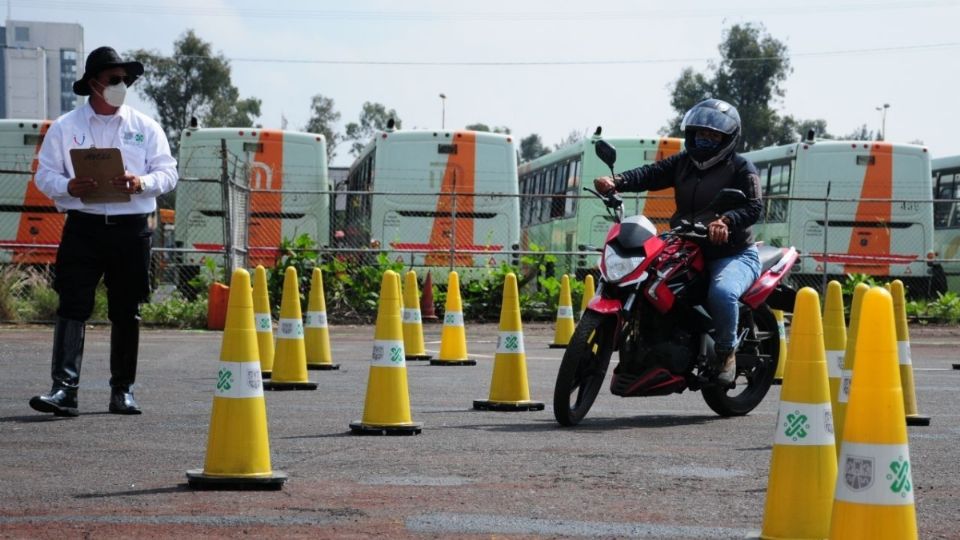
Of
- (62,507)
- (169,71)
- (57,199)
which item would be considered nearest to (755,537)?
(62,507)

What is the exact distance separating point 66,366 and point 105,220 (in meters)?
0.87

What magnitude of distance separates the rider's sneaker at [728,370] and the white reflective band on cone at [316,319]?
14.9 feet

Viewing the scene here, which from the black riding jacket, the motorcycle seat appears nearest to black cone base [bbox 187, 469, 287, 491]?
the black riding jacket

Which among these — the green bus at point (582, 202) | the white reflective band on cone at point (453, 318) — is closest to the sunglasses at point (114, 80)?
the white reflective band on cone at point (453, 318)

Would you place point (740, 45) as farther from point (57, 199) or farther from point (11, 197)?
point (57, 199)

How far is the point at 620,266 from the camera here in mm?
8977

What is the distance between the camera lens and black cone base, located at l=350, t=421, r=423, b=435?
8.27m

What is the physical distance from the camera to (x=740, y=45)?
92.2 meters

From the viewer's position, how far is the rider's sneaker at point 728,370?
9.31 meters

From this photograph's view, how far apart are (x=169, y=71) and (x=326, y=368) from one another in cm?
6867

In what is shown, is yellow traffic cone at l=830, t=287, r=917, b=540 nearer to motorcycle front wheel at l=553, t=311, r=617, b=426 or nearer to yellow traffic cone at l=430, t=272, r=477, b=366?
motorcycle front wheel at l=553, t=311, r=617, b=426

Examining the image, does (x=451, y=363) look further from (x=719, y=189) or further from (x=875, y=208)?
(x=875, y=208)

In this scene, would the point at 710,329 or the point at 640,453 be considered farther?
the point at 710,329

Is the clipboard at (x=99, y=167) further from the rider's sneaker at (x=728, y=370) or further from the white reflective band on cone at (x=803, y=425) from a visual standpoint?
the white reflective band on cone at (x=803, y=425)
